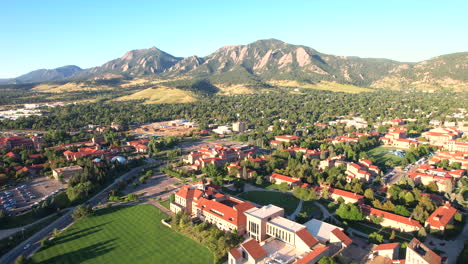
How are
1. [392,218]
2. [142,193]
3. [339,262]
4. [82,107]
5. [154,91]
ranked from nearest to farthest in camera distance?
[339,262] → [392,218] → [142,193] → [82,107] → [154,91]

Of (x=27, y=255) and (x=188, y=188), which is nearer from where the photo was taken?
(x=27, y=255)

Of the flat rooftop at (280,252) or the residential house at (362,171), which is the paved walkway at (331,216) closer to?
the flat rooftop at (280,252)

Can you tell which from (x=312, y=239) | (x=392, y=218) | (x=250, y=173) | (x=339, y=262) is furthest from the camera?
(x=250, y=173)

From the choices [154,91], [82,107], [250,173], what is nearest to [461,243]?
[250,173]

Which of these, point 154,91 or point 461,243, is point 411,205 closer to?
point 461,243

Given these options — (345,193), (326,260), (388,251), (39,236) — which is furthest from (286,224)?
(39,236)

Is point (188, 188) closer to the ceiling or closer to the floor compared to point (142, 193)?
closer to the ceiling

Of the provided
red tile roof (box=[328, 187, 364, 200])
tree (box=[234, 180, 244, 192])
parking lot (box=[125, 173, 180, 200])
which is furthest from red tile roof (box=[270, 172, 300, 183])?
parking lot (box=[125, 173, 180, 200])

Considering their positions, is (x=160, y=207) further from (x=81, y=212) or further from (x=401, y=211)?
(x=401, y=211)
